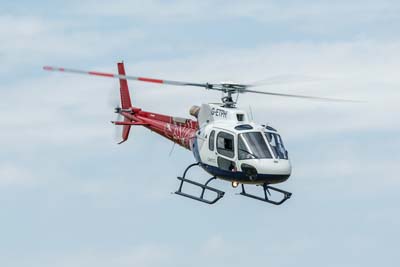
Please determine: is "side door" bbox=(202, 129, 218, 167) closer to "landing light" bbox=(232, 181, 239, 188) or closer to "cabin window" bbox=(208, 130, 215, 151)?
"cabin window" bbox=(208, 130, 215, 151)

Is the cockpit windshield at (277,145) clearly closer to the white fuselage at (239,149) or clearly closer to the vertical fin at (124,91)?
the white fuselage at (239,149)

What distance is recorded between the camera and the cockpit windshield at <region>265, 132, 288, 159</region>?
138 feet

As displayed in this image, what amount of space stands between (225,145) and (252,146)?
4.54 feet

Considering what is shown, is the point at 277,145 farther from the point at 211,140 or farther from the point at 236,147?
the point at 211,140

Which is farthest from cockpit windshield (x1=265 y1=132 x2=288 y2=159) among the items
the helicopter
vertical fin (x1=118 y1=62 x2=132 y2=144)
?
vertical fin (x1=118 y1=62 x2=132 y2=144)

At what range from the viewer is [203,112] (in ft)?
147

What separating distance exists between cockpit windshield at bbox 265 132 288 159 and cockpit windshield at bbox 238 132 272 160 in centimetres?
33

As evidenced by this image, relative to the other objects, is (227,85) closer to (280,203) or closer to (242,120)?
(242,120)

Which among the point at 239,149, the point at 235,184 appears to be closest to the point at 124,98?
the point at 235,184

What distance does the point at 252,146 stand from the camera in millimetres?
41969

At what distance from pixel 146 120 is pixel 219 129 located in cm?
736

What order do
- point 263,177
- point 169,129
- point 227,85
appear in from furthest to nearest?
point 169,129, point 227,85, point 263,177

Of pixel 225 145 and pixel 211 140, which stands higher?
pixel 211 140

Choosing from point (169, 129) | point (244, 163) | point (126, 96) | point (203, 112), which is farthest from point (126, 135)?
point (244, 163)
